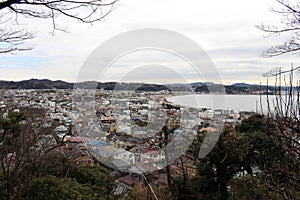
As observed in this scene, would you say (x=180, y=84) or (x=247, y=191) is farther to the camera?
(x=247, y=191)

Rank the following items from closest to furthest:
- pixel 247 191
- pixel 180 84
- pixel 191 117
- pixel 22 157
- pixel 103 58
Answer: pixel 103 58 → pixel 180 84 → pixel 247 191 → pixel 191 117 → pixel 22 157

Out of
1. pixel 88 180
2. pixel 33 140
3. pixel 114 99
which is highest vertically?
pixel 114 99

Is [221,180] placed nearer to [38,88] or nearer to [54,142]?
[54,142]

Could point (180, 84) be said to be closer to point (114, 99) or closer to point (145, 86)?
point (145, 86)

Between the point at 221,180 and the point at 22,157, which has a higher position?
the point at 22,157

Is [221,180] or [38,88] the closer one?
[221,180]

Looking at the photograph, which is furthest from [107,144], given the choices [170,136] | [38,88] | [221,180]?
[38,88]

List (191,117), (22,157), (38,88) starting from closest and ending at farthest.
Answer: (191,117) → (22,157) → (38,88)

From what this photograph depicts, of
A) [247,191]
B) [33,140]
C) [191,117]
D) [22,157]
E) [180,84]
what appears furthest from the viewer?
[33,140]


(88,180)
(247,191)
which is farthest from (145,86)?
(88,180)
